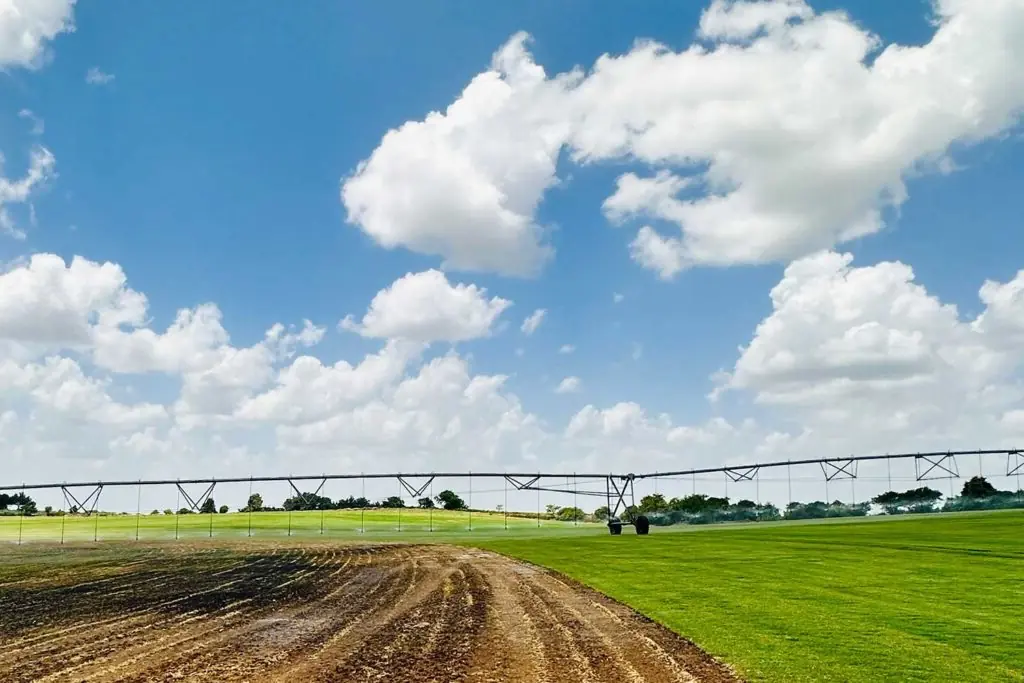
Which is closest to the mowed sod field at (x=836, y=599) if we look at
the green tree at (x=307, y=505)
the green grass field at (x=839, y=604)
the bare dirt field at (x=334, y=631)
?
the green grass field at (x=839, y=604)

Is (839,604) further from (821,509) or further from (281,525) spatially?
(281,525)

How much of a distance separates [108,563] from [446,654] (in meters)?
42.3

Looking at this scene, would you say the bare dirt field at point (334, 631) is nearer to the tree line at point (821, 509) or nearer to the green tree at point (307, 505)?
the tree line at point (821, 509)

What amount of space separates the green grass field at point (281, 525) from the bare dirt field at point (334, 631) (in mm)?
70995

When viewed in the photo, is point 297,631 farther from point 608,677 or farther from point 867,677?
point 867,677

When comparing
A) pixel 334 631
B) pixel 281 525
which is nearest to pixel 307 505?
pixel 281 525

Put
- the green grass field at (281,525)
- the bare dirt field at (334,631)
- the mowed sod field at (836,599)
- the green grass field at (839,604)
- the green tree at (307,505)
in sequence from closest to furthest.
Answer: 1. the bare dirt field at (334,631)
2. the green grass field at (839,604)
3. the mowed sod field at (836,599)
4. the green grass field at (281,525)
5. the green tree at (307,505)

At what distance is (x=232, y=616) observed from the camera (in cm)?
2492

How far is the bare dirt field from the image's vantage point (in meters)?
16.6

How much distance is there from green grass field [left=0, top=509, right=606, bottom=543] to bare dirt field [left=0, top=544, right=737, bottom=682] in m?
71.0

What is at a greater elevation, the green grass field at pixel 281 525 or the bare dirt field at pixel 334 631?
the bare dirt field at pixel 334 631

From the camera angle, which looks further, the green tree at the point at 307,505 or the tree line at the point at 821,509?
the green tree at the point at 307,505

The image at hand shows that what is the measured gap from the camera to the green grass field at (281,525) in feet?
354

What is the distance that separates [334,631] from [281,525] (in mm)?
115728
